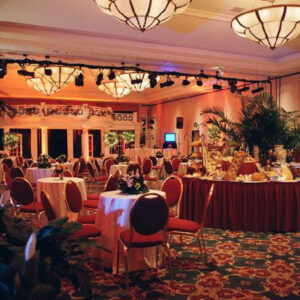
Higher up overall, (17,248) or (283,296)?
(17,248)

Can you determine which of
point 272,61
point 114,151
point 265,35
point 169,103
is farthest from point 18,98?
point 265,35

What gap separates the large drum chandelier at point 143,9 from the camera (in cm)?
453

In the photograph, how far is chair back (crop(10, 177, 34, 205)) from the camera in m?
5.54

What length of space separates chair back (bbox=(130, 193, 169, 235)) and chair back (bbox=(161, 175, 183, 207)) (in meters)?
1.54

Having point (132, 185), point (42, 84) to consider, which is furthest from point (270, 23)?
point (42, 84)

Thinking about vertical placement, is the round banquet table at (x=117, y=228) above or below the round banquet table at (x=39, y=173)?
below

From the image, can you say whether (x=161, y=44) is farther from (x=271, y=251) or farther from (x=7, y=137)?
(x=7, y=137)

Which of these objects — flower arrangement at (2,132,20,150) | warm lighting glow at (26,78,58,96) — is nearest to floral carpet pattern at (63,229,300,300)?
warm lighting glow at (26,78,58,96)

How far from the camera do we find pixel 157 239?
12.2 ft

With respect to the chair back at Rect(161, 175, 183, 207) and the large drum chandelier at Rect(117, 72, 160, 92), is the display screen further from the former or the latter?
the chair back at Rect(161, 175, 183, 207)

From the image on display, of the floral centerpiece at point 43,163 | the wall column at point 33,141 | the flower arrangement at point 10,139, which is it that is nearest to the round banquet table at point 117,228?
the floral centerpiece at point 43,163

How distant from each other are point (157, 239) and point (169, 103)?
17.5m

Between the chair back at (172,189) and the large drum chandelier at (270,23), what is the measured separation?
2.36 metres

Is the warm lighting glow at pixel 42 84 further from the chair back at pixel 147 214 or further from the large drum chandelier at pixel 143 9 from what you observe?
the chair back at pixel 147 214
